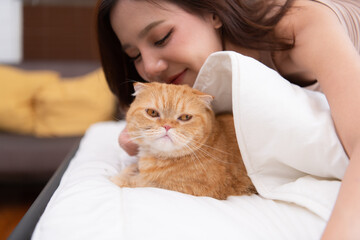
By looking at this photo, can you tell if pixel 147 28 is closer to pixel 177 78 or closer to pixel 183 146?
pixel 177 78

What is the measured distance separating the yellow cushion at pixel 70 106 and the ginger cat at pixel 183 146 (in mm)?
1948

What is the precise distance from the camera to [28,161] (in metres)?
2.53

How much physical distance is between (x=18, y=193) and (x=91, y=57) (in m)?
1.96

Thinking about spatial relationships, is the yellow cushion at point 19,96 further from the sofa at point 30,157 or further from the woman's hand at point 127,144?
the woman's hand at point 127,144

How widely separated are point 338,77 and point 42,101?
2.76 metres

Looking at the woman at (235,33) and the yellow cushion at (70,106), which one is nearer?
the woman at (235,33)

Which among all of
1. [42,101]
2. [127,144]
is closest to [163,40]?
[127,144]

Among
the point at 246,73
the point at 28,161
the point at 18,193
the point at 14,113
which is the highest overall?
the point at 246,73

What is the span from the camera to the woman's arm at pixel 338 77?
58 centimetres

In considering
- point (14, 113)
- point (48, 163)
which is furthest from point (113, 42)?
point (14, 113)

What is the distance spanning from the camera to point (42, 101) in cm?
291

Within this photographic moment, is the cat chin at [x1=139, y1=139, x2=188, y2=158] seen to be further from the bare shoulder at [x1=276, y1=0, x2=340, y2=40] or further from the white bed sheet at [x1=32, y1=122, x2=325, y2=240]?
the bare shoulder at [x1=276, y1=0, x2=340, y2=40]

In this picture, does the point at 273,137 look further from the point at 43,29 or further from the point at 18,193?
the point at 43,29

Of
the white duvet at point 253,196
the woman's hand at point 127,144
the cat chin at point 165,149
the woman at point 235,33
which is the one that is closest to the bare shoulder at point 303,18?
the woman at point 235,33
